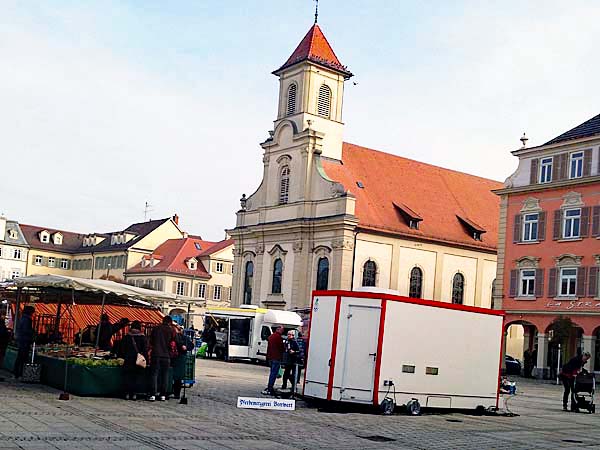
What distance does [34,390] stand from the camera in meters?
17.7

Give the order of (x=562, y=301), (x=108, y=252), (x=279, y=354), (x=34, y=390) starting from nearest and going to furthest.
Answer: (x=34, y=390) < (x=279, y=354) < (x=562, y=301) < (x=108, y=252)

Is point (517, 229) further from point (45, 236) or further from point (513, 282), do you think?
point (45, 236)

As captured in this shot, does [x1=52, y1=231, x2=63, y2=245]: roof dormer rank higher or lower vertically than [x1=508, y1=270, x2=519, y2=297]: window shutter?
higher

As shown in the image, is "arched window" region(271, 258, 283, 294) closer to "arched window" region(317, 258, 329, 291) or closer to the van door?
"arched window" region(317, 258, 329, 291)

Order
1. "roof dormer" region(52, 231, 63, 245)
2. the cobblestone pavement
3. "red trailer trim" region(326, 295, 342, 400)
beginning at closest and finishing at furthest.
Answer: the cobblestone pavement < "red trailer trim" region(326, 295, 342, 400) < "roof dormer" region(52, 231, 63, 245)

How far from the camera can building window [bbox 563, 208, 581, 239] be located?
40.1 m

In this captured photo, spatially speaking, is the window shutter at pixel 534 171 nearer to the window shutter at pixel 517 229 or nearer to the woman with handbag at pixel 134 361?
the window shutter at pixel 517 229

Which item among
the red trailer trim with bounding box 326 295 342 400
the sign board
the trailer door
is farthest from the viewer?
the red trailer trim with bounding box 326 295 342 400

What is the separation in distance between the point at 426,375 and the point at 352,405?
183 cm

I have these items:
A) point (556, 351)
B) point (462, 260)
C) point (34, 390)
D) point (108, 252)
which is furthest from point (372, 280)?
point (108, 252)

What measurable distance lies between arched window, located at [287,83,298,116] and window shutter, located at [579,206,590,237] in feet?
78.1

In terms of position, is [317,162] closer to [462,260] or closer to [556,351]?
[462,260]

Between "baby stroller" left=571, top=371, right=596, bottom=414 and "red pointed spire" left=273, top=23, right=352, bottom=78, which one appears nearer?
"baby stroller" left=571, top=371, right=596, bottom=414

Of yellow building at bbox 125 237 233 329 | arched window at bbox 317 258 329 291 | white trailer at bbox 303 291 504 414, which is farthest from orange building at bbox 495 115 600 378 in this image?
yellow building at bbox 125 237 233 329
